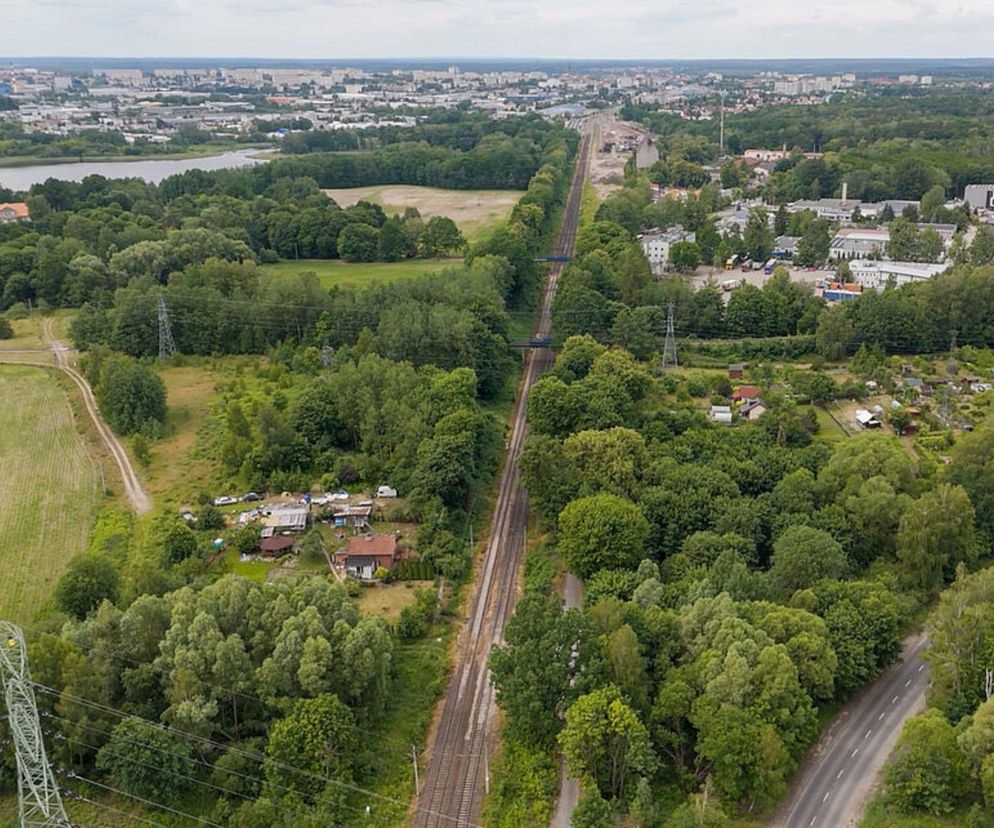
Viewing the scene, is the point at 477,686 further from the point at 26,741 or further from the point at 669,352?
the point at 669,352

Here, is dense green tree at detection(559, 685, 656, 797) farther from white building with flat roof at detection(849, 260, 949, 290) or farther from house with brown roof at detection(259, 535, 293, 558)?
white building with flat roof at detection(849, 260, 949, 290)

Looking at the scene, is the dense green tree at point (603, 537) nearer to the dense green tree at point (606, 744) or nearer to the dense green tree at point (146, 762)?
the dense green tree at point (606, 744)

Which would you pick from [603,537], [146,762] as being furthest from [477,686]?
[146,762]

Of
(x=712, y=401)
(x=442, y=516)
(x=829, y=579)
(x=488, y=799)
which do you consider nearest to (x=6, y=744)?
(x=488, y=799)

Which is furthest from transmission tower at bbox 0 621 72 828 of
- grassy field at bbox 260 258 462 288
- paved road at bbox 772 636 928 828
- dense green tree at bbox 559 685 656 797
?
grassy field at bbox 260 258 462 288

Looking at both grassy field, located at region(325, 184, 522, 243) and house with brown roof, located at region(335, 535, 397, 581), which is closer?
house with brown roof, located at region(335, 535, 397, 581)

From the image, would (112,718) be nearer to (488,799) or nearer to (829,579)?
(488,799)
